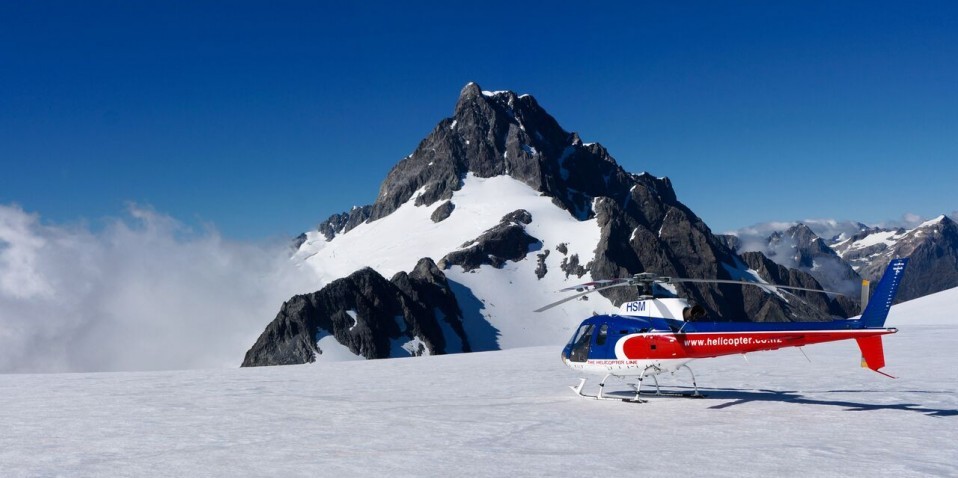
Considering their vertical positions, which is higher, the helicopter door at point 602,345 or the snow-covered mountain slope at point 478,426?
the helicopter door at point 602,345

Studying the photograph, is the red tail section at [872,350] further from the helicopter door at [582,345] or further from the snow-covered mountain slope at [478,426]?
the helicopter door at [582,345]

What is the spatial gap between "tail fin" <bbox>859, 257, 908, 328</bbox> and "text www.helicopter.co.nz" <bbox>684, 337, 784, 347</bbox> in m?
1.98

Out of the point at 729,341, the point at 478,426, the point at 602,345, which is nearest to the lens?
the point at 478,426

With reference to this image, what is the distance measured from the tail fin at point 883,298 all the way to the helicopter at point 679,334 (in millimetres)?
20

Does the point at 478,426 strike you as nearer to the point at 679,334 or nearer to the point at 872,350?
the point at 679,334

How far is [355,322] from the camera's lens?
495 ft

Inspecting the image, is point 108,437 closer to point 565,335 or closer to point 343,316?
point 343,316

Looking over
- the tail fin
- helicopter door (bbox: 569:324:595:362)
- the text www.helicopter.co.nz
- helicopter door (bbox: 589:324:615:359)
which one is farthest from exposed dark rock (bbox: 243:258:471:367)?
the tail fin

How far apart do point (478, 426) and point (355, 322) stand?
141 metres

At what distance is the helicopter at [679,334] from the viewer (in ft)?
50.9

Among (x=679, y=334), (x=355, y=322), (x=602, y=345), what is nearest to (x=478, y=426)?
(x=602, y=345)

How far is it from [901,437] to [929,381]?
922 cm

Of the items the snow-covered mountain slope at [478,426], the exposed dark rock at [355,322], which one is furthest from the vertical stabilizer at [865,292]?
the exposed dark rock at [355,322]

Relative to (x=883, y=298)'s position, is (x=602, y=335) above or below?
below
